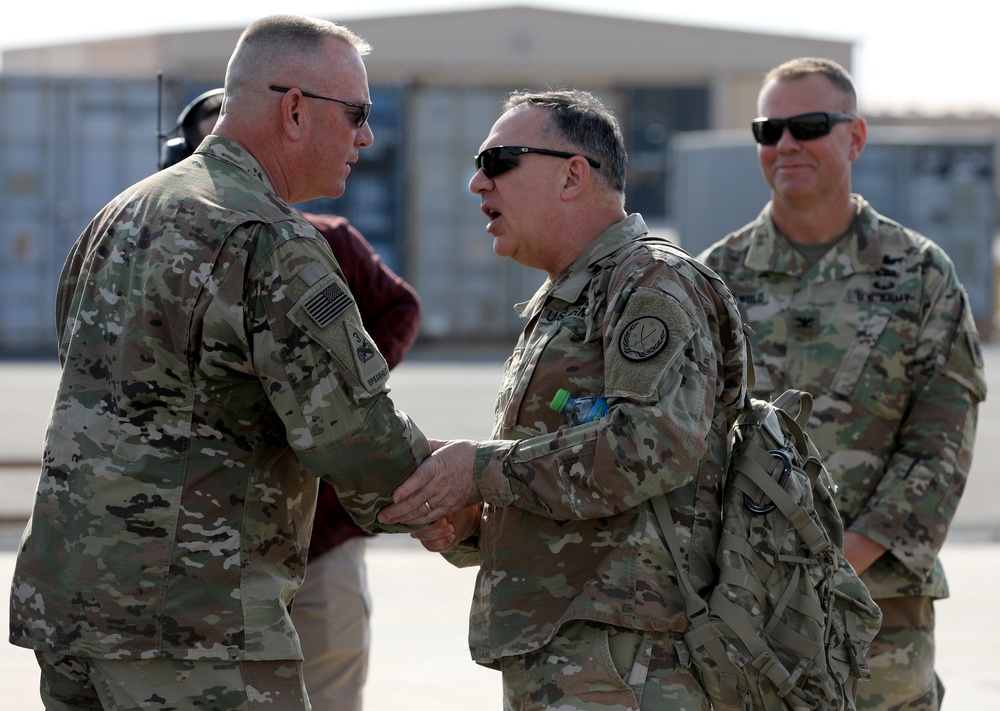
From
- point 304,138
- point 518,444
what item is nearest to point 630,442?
point 518,444

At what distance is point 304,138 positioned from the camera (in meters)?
3.11

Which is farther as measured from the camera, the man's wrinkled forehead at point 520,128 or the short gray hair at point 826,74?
the short gray hair at point 826,74

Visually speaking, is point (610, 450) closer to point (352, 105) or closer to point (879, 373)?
point (352, 105)

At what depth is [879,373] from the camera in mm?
3965

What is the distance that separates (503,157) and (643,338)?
60 centimetres

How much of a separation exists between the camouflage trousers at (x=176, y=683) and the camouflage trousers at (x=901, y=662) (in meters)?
1.81

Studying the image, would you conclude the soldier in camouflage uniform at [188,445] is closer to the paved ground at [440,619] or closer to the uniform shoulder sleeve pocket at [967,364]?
the uniform shoulder sleeve pocket at [967,364]

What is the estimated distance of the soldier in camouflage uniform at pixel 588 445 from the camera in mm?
2885

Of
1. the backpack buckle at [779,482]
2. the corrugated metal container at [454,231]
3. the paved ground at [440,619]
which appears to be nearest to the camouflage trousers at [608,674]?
the backpack buckle at [779,482]

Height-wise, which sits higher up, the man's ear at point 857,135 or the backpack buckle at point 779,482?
the man's ear at point 857,135

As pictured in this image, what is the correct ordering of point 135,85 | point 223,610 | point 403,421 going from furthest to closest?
point 135,85 → point 403,421 → point 223,610

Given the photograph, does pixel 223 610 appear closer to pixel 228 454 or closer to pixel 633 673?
pixel 228 454

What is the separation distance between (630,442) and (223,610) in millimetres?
897

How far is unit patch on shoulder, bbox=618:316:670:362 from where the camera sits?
2.86m
